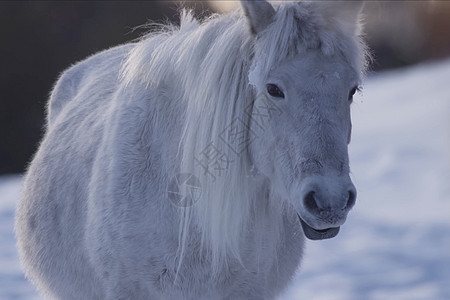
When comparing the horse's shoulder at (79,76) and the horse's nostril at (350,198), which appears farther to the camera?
the horse's shoulder at (79,76)

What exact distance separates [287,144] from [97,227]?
0.96 meters

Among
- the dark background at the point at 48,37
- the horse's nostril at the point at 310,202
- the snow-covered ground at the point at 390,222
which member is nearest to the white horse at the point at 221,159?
the horse's nostril at the point at 310,202

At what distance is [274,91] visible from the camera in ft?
8.29

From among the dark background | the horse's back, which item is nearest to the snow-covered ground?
the horse's back

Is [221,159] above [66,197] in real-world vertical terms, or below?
above

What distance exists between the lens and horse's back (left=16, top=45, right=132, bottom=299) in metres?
3.30

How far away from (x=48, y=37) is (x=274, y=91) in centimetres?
1931

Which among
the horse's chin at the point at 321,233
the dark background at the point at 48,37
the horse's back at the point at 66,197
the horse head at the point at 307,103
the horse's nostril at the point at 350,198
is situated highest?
the horse head at the point at 307,103

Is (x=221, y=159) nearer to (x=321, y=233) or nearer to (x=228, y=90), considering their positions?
(x=228, y=90)

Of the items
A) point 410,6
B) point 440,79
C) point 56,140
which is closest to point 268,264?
point 56,140

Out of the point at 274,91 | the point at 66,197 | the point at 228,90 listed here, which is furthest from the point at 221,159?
the point at 66,197

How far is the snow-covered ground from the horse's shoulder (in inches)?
65.1

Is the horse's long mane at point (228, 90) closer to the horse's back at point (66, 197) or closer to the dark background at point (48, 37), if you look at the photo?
the horse's back at point (66, 197)

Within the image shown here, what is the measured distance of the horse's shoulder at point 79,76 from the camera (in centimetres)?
430
